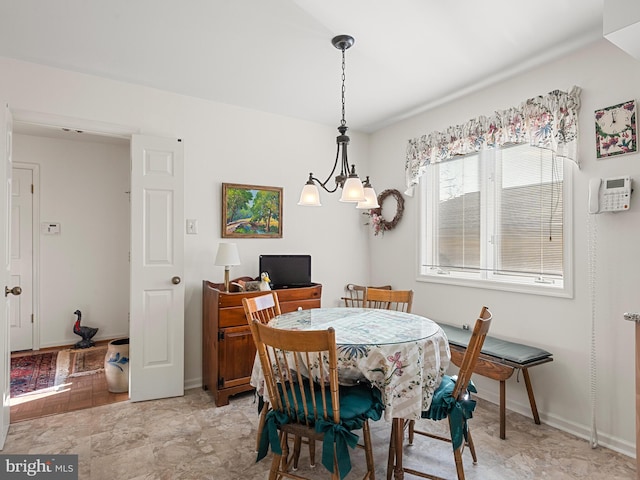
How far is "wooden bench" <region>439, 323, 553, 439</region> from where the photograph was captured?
2.47 m

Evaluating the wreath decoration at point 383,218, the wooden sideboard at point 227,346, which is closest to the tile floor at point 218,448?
the wooden sideboard at point 227,346

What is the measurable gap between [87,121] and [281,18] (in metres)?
1.79

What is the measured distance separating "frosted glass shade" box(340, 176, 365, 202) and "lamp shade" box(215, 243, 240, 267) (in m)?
1.40

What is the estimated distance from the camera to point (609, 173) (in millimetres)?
2412

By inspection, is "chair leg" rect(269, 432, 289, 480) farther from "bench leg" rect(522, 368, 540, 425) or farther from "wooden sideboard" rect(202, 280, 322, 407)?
"bench leg" rect(522, 368, 540, 425)

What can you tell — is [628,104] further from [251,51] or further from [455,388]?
[251,51]

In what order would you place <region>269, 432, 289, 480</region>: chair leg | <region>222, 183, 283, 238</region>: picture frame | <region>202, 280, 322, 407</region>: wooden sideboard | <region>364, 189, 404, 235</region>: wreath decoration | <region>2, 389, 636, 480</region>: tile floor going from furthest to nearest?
<region>364, 189, 404, 235</region>: wreath decoration → <region>222, 183, 283, 238</region>: picture frame → <region>202, 280, 322, 407</region>: wooden sideboard → <region>2, 389, 636, 480</region>: tile floor → <region>269, 432, 289, 480</region>: chair leg

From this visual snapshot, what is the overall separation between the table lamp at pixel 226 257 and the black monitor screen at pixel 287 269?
400mm

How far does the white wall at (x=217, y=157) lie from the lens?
113 inches

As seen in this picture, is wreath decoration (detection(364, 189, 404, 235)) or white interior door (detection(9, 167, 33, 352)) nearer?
wreath decoration (detection(364, 189, 404, 235))

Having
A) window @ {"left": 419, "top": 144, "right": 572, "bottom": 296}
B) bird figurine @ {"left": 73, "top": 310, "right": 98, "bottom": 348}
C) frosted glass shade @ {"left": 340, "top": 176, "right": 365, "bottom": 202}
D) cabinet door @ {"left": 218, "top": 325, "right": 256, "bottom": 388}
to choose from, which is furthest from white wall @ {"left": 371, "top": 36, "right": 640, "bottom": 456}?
bird figurine @ {"left": 73, "top": 310, "right": 98, "bottom": 348}

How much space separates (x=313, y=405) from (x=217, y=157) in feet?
8.35

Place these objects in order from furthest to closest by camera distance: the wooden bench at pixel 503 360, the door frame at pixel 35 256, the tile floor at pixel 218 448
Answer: the door frame at pixel 35 256 < the wooden bench at pixel 503 360 < the tile floor at pixel 218 448

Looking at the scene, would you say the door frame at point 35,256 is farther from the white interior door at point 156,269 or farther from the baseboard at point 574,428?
the baseboard at point 574,428
